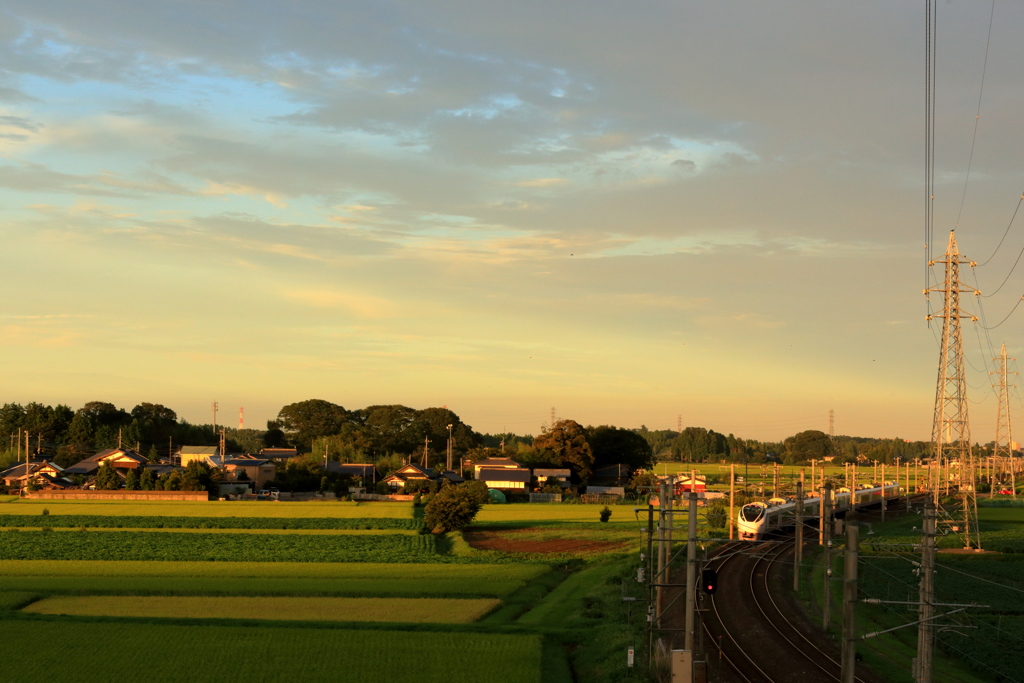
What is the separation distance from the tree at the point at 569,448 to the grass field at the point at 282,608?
85147 mm

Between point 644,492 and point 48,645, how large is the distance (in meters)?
94.3

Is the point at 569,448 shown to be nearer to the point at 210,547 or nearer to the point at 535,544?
the point at 535,544

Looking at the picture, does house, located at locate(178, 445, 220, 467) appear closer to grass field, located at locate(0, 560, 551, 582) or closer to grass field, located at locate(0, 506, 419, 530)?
grass field, located at locate(0, 506, 419, 530)

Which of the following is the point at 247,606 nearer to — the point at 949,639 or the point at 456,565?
the point at 456,565

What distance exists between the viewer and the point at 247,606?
133 ft

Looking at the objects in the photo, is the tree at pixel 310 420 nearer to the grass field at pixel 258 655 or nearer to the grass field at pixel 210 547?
the grass field at pixel 210 547

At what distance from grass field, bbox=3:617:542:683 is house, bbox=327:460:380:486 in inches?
3256

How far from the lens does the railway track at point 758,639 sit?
96.1 ft

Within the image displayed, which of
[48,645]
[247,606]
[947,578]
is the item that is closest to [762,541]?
[947,578]

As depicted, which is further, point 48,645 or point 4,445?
point 4,445

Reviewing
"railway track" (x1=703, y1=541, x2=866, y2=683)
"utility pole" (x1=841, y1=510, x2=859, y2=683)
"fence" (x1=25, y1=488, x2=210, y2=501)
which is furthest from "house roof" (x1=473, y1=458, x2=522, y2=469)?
"utility pole" (x1=841, y1=510, x2=859, y2=683)

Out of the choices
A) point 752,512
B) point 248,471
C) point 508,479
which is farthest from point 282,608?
point 508,479

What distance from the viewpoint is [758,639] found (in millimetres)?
33844

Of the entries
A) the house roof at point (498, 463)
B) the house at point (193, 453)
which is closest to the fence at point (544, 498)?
the house roof at point (498, 463)
